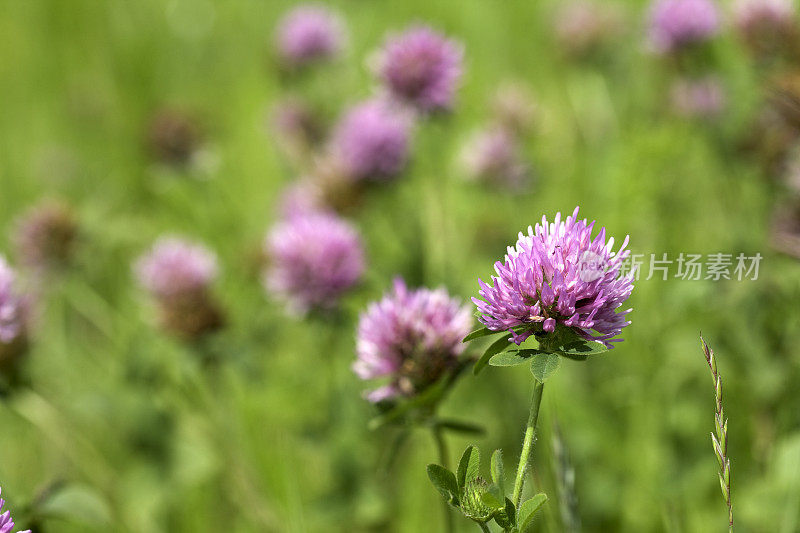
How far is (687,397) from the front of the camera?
7.04 ft

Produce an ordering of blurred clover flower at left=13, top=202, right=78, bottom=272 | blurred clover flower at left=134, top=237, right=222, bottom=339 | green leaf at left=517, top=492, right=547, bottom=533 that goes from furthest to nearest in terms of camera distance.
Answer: blurred clover flower at left=13, top=202, right=78, bottom=272 → blurred clover flower at left=134, top=237, right=222, bottom=339 → green leaf at left=517, top=492, right=547, bottom=533

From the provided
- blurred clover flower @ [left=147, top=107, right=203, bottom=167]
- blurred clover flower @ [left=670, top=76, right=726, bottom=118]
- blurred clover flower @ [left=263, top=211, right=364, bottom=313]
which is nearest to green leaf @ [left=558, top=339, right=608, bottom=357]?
blurred clover flower @ [left=263, top=211, right=364, bottom=313]

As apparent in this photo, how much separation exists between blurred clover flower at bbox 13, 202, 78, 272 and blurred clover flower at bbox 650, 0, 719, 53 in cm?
198

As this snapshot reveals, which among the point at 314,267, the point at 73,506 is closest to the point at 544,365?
the point at 73,506

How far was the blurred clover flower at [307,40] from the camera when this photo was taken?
11.3ft

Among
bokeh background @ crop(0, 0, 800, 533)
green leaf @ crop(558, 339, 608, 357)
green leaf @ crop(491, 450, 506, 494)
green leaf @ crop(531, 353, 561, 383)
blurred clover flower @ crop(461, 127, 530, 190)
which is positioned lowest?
green leaf @ crop(491, 450, 506, 494)

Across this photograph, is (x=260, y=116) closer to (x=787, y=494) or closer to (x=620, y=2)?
(x=620, y=2)

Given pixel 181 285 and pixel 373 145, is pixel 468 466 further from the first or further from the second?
pixel 373 145

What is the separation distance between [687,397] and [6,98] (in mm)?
3864

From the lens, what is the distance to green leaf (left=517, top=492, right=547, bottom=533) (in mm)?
988

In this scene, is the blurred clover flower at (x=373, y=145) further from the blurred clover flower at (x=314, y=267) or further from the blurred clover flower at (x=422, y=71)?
the blurred clover flower at (x=314, y=267)

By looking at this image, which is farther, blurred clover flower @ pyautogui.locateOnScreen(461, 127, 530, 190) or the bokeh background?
blurred clover flower @ pyautogui.locateOnScreen(461, 127, 530, 190)

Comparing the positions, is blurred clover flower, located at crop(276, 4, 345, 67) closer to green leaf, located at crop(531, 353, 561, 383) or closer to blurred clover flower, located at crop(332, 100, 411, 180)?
blurred clover flower, located at crop(332, 100, 411, 180)

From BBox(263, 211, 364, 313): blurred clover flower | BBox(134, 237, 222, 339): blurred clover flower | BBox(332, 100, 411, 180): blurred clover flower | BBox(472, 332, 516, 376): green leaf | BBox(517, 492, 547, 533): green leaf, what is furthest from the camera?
BBox(332, 100, 411, 180): blurred clover flower
